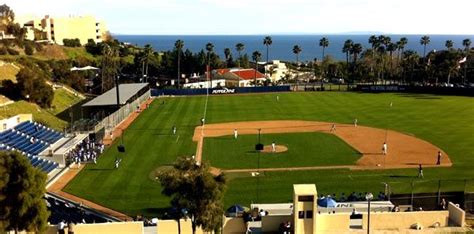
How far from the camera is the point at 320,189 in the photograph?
1337 inches

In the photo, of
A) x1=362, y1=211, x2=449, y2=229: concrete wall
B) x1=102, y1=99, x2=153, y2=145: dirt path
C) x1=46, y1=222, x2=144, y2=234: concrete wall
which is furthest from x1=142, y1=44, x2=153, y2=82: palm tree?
x1=362, y1=211, x2=449, y2=229: concrete wall

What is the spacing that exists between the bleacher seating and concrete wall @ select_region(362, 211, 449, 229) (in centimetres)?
2476

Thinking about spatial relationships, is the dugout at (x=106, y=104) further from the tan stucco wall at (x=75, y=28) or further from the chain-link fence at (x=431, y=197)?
the tan stucco wall at (x=75, y=28)

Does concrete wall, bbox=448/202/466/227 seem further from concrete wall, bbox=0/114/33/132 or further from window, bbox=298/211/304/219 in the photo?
concrete wall, bbox=0/114/33/132

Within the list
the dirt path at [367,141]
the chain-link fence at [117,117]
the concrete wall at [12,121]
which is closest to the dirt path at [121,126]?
the chain-link fence at [117,117]

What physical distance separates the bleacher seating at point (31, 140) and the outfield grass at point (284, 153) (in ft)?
44.9

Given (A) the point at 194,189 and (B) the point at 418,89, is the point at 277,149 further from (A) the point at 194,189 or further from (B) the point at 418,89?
(B) the point at 418,89

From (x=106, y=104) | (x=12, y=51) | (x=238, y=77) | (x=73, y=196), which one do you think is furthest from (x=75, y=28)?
(x=73, y=196)

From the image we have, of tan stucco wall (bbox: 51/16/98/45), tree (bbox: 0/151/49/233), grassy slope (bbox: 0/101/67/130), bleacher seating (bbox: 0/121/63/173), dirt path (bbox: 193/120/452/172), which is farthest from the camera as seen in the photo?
tan stucco wall (bbox: 51/16/98/45)

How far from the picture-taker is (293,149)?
151 ft

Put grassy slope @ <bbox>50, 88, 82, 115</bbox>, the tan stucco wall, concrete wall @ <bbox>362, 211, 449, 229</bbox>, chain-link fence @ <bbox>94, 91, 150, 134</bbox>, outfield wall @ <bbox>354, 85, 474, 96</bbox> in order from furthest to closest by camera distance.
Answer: the tan stucco wall, outfield wall @ <bbox>354, 85, 474, 96</bbox>, grassy slope @ <bbox>50, 88, 82, 115</bbox>, chain-link fence @ <bbox>94, 91, 150, 134</bbox>, concrete wall @ <bbox>362, 211, 449, 229</bbox>

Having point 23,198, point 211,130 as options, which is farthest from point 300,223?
point 211,130

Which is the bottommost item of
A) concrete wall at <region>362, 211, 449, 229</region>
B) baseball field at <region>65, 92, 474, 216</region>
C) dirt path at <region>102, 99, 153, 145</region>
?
dirt path at <region>102, 99, 153, 145</region>

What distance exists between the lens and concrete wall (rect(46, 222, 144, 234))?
2394 cm
